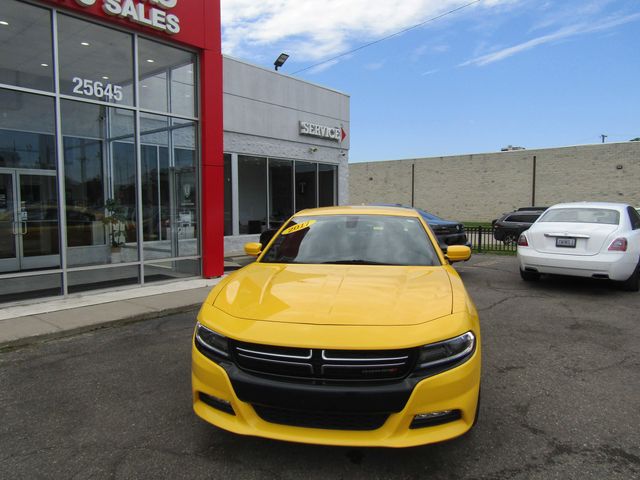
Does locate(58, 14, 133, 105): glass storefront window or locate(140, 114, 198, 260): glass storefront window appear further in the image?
locate(140, 114, 198, 260): glass storefront window

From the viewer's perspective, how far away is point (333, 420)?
2488 millimetres

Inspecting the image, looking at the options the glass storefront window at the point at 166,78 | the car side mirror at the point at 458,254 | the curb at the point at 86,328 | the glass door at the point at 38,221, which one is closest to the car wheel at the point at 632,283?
the car side mirror at the point at 458,254

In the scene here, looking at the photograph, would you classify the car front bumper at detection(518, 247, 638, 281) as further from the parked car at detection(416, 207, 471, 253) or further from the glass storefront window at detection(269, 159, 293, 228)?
the glass storefront window at detection(269, 159, 293, 228)

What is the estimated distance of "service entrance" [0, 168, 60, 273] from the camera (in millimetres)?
8102

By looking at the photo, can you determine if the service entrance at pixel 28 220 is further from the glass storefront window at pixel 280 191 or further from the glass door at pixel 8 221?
the glass storefront window at pixel 280 191

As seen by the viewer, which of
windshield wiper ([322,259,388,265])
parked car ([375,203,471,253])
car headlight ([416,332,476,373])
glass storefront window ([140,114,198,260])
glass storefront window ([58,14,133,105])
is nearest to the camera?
car headlight ([416,332,476,373])

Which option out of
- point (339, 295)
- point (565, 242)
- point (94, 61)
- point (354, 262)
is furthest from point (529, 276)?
point (94, 61)

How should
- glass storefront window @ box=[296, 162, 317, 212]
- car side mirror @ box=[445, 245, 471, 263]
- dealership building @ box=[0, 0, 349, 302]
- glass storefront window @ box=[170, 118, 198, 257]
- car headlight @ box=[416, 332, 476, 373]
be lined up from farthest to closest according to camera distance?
glass storefront window @ box=[296, 162, 317, 212] < glass storefront window @ box=[170, 118, 198, 257] < dealership building @ box=[0, 0, 349, 302] < car side mirror @ box=[445, 245, 471, 263] < car headlight @ box=[416, 332, 476, 373]

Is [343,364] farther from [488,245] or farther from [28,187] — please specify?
[488,245]

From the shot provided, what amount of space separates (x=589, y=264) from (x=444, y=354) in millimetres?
6408

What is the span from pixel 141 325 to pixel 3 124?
5.36 m

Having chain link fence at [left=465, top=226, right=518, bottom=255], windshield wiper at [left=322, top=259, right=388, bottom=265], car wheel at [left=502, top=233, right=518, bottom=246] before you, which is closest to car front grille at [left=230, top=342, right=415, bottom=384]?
windshield wiper at [left=322, top=259, right=388, bottom=265]

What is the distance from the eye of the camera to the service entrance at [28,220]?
8102 mm

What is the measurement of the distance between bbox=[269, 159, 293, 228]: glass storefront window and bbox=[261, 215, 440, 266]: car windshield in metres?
10.9
